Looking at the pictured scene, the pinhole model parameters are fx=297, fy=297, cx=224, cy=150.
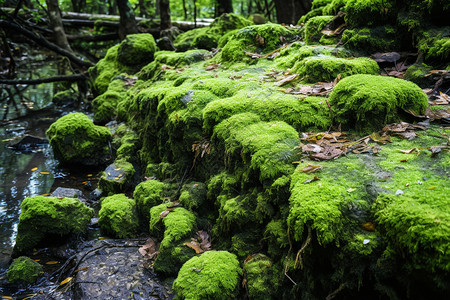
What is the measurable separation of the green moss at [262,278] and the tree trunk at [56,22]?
13871 mm

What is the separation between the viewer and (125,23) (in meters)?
12.3

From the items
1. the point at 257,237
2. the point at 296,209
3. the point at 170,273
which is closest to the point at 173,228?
the point at 170,273

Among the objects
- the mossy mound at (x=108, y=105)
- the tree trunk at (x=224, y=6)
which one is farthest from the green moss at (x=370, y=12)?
the tree trunk at (x=224, y=6)

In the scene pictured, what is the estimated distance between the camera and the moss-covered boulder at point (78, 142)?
22.5ft

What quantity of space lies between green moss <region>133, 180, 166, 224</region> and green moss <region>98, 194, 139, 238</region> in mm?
145

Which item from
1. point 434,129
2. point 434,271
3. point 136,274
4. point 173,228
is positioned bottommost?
point 136,274

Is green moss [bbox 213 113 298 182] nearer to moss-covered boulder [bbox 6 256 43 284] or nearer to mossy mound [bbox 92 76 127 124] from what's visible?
moss-covered boulder [bbox 6 256 43 284]

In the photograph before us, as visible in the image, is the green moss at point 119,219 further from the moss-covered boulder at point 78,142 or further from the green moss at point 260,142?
the moss-covered boulder at point 78,142

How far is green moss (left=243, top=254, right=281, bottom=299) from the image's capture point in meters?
2.72

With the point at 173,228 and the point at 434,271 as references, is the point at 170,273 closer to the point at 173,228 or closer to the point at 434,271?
the point at 173,228

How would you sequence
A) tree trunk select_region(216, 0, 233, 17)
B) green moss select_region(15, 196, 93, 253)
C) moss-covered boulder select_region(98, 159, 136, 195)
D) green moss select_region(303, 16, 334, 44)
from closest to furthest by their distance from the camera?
green moss select_region(15, 196, 93, 253) → moss-covered boulder select_region(98, 159, 136, 195) → green moss select_region(303, 16, 334, 44) → tree trunk select_region(216, 0, 233, 17)

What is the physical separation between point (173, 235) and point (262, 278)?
4.28 feet

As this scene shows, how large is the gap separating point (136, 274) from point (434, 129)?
12.3 feet

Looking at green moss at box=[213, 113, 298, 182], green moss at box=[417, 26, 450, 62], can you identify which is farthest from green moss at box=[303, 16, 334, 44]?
green moss at box=[213, 113, 298, 182]
